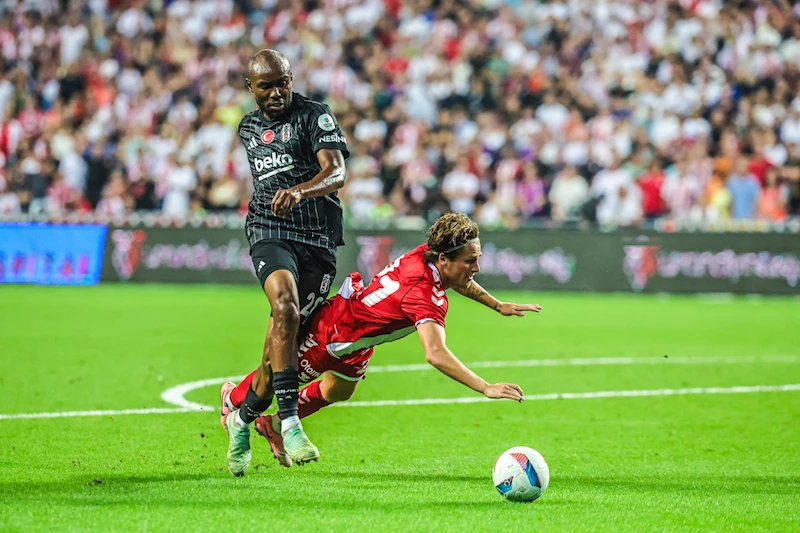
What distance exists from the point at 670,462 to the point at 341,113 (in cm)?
1624

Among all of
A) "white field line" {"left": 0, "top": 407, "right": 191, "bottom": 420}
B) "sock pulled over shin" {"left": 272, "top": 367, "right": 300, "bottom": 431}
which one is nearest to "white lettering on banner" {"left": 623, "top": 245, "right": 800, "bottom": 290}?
"white field line" {"left": 0, "top": 407, "right": 191, "bottom": 420}

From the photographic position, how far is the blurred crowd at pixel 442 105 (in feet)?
66.0

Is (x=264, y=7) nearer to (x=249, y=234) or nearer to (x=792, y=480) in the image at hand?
(x=249, y=234)

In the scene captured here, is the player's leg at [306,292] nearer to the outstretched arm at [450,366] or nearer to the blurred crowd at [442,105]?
the outstretched arm at [450,366]

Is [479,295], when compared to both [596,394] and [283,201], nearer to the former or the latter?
[283,201]

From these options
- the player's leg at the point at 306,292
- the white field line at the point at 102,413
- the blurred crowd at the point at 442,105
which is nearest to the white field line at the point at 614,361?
the white field line at the point at 102,413

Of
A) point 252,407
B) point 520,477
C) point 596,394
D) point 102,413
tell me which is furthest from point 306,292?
point 596,394

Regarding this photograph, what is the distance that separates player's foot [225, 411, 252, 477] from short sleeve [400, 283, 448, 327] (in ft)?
3.57

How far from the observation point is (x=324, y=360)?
6.66 meters

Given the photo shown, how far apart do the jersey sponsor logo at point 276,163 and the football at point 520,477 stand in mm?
2224

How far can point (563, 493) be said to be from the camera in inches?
232

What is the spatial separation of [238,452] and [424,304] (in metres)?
1.26

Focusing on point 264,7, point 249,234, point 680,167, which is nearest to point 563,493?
point 249,234

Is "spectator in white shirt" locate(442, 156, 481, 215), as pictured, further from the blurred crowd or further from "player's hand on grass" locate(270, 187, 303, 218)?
"player's hand on grass" locate(270, 187, 303, 218)
